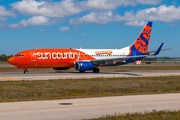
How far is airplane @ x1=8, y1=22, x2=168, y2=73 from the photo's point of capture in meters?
38.6

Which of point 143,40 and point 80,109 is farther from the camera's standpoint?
point 143,40

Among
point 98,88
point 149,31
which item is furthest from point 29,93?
point 149,31

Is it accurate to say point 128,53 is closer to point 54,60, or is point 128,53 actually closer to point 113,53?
point 113,53

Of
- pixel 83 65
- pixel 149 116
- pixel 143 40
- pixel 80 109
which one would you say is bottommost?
pixel 149 116

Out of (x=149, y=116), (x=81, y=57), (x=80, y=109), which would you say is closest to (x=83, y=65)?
(x=81, y=57)

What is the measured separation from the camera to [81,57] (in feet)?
140

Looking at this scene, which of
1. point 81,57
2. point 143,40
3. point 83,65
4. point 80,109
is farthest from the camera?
point 143,40

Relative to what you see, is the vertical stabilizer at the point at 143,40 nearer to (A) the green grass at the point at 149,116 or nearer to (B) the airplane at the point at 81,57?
(B) the airplane at the point at 81,57

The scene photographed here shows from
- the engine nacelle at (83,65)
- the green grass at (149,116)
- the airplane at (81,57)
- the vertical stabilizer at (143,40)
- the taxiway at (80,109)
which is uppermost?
the vertical stabilizer at (143,40)

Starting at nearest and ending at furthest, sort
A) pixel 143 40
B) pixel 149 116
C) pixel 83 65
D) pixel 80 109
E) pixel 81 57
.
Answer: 1. pixel 149 116
2. pixel 80 109
3. pixel 83 65
4. pixel 81 57
5. pixel 143 40

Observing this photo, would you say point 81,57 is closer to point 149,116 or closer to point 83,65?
point 83,65

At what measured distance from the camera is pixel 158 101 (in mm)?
13016

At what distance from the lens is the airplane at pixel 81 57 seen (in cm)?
3859

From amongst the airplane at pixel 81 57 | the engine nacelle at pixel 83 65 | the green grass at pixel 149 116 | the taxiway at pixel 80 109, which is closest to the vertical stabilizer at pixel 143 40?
the airplane at pixel 81 57
